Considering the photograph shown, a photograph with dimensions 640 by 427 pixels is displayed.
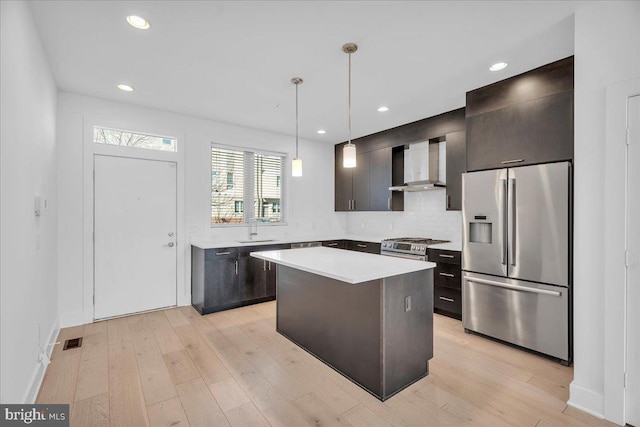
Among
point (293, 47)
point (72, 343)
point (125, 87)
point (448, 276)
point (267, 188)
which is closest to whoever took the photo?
point (293, 47)

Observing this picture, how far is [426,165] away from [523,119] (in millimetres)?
1572

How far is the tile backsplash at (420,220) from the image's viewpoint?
447cm

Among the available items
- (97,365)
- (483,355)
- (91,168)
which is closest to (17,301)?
(97,365)

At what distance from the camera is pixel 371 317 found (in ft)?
7.22

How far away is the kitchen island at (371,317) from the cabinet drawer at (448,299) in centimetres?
138

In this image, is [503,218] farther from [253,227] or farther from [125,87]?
[125,87]

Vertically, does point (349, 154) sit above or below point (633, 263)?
above

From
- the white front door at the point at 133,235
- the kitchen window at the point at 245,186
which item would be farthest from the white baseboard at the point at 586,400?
the white front door at the point at 133,235

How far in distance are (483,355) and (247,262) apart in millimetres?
3022

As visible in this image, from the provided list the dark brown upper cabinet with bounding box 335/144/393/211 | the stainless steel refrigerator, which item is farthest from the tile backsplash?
the stainless steel refrigerator

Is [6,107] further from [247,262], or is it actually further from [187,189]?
[247,262]

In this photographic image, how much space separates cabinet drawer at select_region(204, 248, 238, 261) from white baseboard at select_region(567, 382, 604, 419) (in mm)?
3641

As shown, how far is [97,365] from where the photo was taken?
2627mm

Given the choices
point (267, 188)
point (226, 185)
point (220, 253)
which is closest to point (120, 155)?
point (226, 185)
